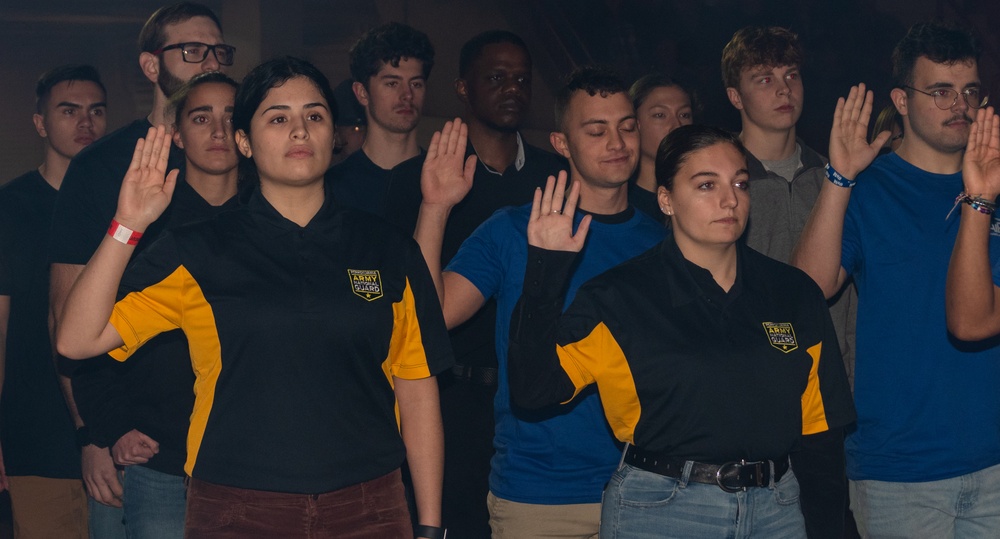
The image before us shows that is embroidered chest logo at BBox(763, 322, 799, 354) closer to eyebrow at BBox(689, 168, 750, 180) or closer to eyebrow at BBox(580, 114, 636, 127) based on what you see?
eyebrow at BBox(689, 168, 750, 180)

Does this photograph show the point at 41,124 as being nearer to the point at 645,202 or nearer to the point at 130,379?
the point at 130,379

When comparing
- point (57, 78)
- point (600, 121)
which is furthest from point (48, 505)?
point (600, 121)

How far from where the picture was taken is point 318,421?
245 centimetres

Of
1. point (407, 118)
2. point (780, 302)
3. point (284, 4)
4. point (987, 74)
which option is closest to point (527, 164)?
point (407, 118)

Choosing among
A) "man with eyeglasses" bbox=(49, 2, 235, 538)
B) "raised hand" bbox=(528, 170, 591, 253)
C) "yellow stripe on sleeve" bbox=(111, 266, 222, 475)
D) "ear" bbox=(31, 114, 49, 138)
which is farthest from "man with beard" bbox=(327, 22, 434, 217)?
"yellow stripe on sleeve" bbox=(111, 266, 222, 475)

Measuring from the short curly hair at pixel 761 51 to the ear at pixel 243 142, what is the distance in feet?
6.07

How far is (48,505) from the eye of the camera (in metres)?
3.96

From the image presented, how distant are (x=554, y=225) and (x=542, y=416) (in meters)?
0.68

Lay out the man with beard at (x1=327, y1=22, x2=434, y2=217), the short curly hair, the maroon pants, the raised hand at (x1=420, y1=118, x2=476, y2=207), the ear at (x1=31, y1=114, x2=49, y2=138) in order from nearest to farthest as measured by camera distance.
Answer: the maroon pants, the raised hand at (x1=420, y1=118, x2=476, y2=207), the short curly hair, the man with beard at (x1=327, y1=22, x2=434, y2=217), the ear at (x1=31, y1=114, x2=49, y2=138)

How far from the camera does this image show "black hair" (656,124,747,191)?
2.86 meters

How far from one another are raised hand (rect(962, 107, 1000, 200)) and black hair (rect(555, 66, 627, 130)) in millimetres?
995

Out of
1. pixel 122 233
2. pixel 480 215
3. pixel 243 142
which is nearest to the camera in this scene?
pixel 122 233

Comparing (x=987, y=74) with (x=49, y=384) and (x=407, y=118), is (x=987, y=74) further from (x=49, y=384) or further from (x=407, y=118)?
(x=49, y=384)

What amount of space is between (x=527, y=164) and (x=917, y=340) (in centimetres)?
142
